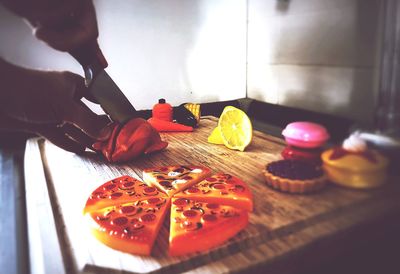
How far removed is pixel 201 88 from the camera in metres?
0.66

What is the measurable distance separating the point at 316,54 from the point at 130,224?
300 mm

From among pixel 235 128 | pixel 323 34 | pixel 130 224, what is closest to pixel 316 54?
pixel 323 34

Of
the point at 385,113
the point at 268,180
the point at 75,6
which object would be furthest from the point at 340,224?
the point at 75,6

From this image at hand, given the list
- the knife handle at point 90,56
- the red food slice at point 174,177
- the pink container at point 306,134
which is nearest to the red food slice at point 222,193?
the red food slice at point 174,177

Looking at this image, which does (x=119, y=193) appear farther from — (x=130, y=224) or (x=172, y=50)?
(x=172, y=50)

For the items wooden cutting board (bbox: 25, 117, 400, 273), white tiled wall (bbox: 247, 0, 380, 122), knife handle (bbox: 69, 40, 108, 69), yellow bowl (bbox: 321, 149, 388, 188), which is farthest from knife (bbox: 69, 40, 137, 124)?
yellow bowl (bbox: 321, 149, 388, 188)

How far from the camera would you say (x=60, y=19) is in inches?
13.3

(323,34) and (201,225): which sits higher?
(323,34)

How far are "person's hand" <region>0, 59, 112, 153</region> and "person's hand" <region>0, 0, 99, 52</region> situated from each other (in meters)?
0.09

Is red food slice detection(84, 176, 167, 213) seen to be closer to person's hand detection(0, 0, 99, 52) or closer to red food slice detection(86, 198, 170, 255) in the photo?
red food slice detection(86, 198, 170, 255)

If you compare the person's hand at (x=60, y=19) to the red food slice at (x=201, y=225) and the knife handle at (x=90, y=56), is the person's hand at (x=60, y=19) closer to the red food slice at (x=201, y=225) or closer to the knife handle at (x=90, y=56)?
the knife handle at (x=90, y=56)

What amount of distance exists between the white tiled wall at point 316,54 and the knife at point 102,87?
9.1 inches

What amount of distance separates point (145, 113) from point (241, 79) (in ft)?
1.11

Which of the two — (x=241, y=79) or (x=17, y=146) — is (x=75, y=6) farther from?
(x=17, y=146)
